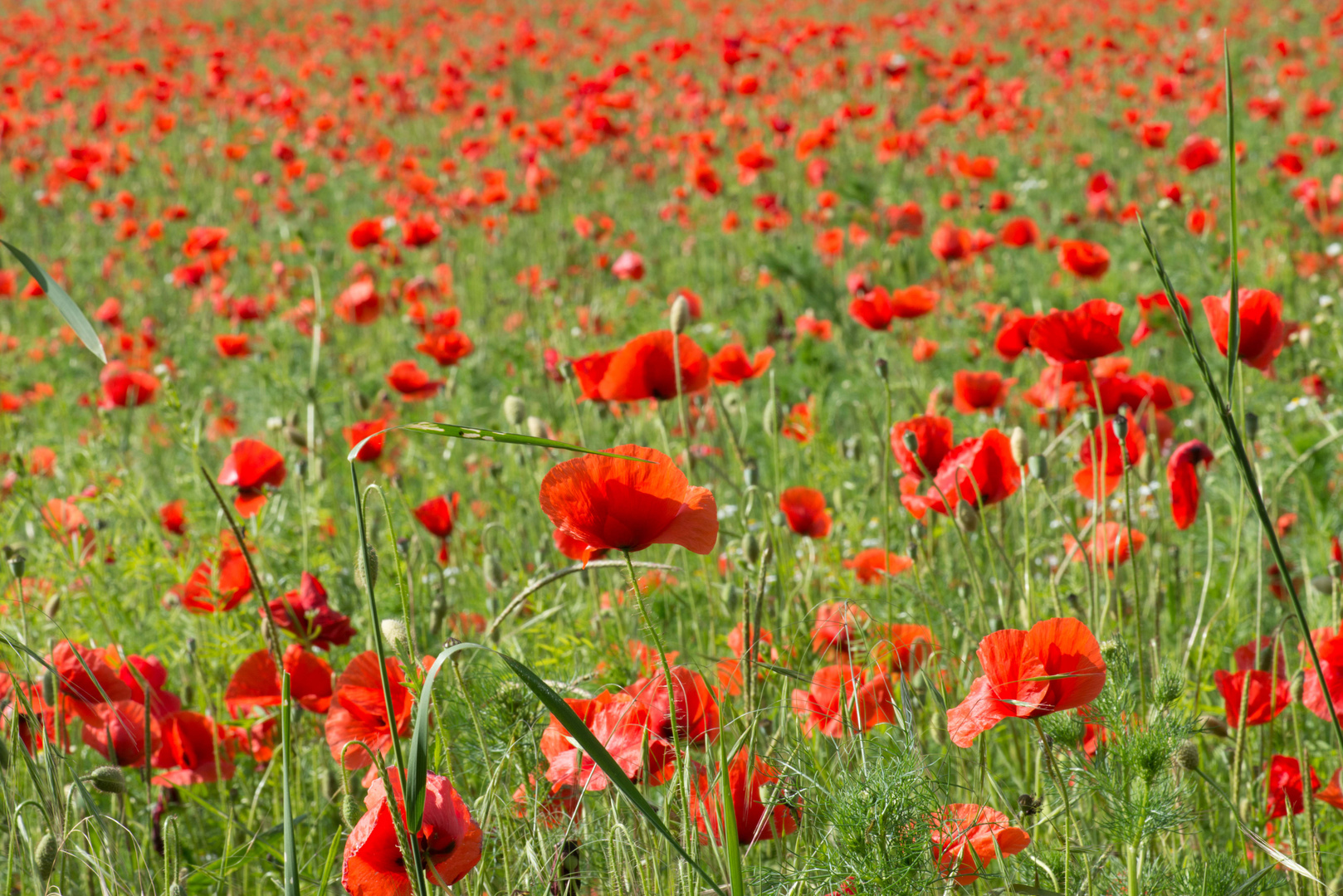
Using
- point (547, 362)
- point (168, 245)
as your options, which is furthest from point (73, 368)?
point (547, 362)

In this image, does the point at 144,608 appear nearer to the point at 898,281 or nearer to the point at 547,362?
the point at 547,362

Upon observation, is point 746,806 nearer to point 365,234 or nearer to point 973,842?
point 973,842

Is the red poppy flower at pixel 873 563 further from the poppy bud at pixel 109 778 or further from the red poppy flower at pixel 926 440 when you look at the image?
the poppy bud at pixel 109 778

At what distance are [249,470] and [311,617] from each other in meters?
0.51

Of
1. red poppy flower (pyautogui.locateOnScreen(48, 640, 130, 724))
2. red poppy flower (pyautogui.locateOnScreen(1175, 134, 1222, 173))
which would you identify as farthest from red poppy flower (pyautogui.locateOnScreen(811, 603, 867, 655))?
red poppy flower (pyautogui.locateOnScreen(1175, 134, 1222, 173))

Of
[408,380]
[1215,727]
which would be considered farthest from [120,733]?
[408,380]

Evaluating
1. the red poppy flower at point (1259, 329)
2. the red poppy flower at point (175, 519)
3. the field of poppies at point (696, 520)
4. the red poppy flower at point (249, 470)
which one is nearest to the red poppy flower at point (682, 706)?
the field of poppies at point (696, 520)

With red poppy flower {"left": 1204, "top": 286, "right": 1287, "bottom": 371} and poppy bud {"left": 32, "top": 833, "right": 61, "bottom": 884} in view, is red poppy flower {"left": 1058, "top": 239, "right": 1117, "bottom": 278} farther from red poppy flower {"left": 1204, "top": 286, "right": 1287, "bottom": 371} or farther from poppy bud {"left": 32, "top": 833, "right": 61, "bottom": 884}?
poppy bud {"left": 32, "top": 833, "right": 61, "bottom": 884}

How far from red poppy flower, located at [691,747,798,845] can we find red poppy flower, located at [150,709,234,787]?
780mm

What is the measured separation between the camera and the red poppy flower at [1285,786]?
1.44 meters

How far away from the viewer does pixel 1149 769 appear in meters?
1.08

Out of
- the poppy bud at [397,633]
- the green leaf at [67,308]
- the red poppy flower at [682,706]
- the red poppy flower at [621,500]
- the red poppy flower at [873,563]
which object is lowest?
the red poppy flower at [873,563]

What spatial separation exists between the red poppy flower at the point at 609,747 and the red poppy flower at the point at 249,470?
1.10m

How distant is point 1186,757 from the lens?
1.23 meters
